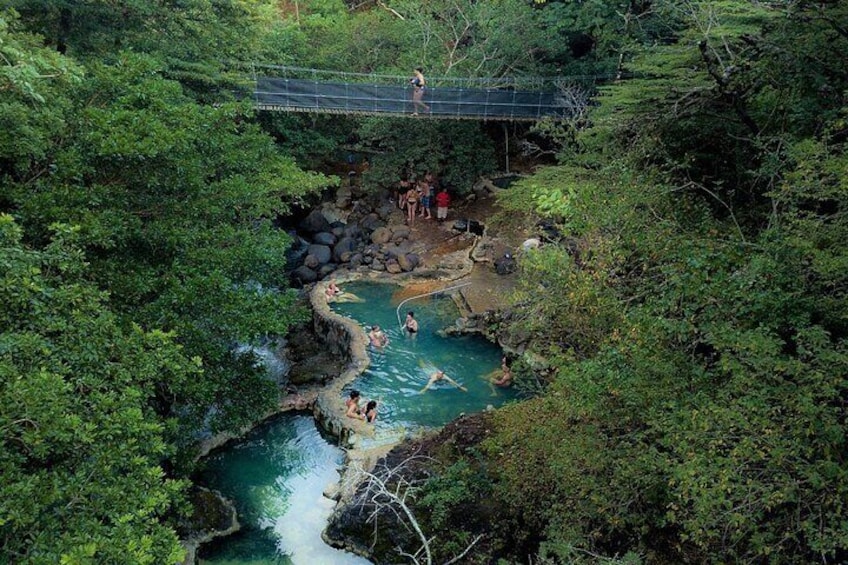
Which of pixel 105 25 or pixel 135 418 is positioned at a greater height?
pixel 105 25

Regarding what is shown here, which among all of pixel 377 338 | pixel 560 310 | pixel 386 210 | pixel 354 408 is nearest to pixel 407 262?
pixel 386 210

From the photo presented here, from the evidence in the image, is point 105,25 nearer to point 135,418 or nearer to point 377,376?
point 377,376

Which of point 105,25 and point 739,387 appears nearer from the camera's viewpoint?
point 739,387

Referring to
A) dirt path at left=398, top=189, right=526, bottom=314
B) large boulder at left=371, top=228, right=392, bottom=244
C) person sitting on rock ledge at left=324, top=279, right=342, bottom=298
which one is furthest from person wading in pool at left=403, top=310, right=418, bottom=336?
large boulder at left=371, top=228, right=392, bottom=244

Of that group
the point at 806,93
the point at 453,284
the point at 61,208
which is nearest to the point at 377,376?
the point at 453,284

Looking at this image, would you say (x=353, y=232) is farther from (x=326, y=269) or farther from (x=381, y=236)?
(x=326, y=269)

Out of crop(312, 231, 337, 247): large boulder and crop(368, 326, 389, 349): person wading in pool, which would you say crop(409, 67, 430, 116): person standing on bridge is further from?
crop(368, 326, 389, 349): person wading in pool

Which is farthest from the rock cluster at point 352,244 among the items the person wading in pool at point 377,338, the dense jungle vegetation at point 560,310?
the dense jungle vegetation at point 560,310
